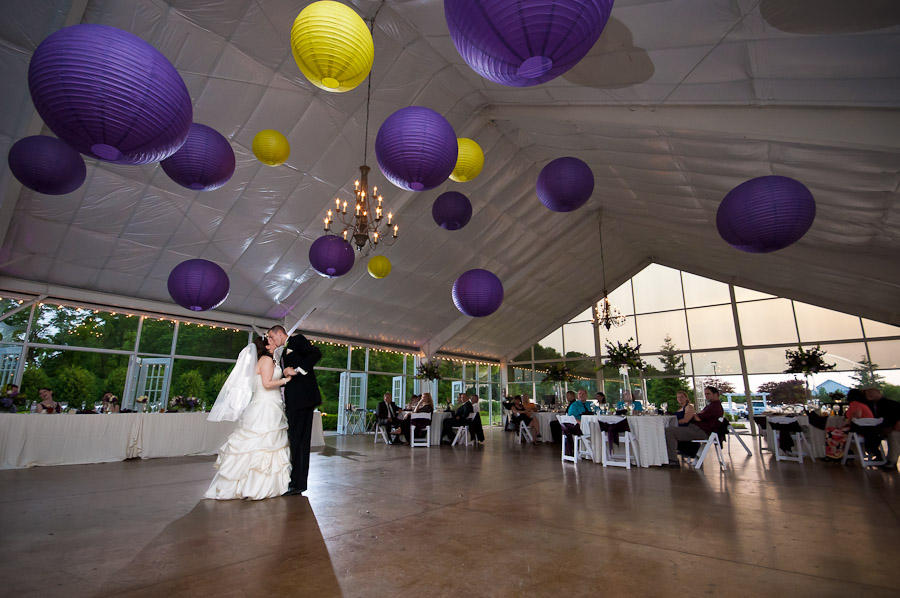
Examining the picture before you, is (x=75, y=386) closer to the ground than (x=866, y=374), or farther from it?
closer to the ground

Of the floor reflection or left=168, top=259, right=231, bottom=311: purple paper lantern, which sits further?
left=168, top=259, right=231, bottom=311: purple paper lantern

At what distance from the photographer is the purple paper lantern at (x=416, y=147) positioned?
3.36 meters

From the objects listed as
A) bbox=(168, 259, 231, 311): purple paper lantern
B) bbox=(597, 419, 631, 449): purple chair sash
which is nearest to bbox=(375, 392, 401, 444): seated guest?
bbox=(597, 419, 631, 449): purple chair sash

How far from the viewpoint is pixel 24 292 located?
304 inches

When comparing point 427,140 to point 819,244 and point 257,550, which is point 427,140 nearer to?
point 257,550

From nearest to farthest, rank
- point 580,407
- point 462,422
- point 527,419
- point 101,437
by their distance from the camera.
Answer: point 101,437 → point 580,407 → point 462,422 → point 527,419

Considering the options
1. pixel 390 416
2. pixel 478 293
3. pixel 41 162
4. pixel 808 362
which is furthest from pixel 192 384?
pixel 808 362

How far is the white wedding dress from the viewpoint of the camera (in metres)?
3.64

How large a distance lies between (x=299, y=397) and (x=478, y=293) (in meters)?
2.38

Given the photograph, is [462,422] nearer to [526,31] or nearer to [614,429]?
[614,429]

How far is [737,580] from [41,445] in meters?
7.84

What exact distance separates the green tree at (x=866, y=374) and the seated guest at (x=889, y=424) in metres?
8.12

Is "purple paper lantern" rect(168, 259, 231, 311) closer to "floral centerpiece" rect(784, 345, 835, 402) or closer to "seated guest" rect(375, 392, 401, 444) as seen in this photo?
"seated guest" rect(375, 392, 401, 444)

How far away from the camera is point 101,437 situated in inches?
241
